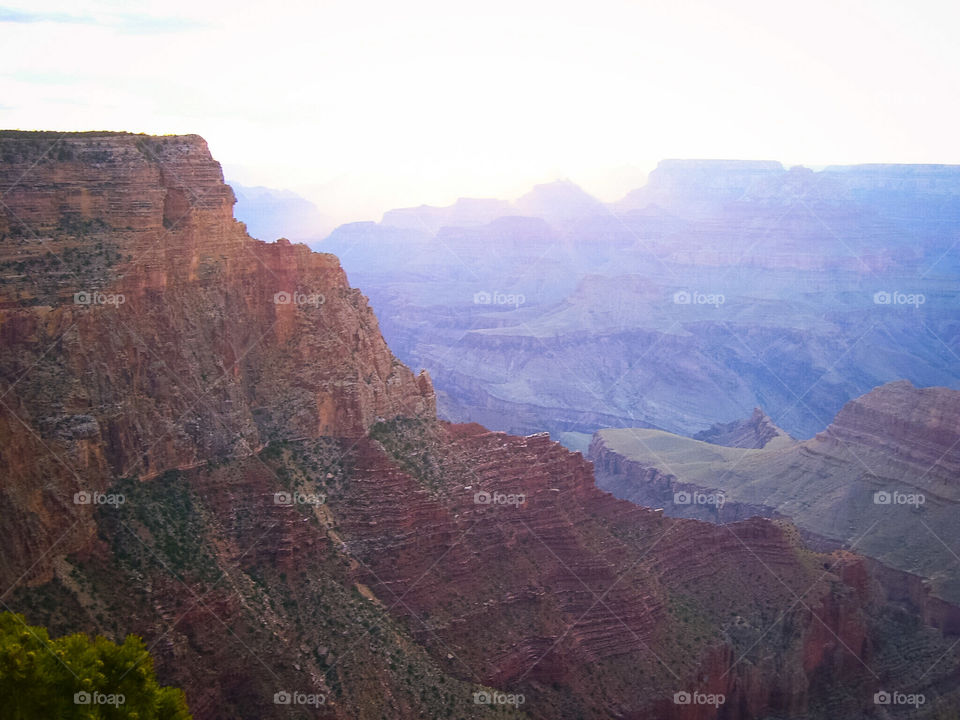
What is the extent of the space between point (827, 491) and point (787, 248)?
98340mm

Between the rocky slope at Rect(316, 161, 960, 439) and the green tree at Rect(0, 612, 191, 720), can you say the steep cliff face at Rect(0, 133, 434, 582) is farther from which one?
the rocky slope at Rect(316, 161, 960, 439)

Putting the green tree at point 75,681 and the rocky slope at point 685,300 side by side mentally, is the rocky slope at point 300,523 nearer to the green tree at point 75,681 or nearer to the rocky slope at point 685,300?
the green tree at point 75,681

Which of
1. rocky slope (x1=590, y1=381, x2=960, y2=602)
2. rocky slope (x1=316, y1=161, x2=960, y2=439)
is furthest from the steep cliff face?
rocky slope (x1=316, y1=161, x2=960, y2=439)

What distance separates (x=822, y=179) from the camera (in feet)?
601

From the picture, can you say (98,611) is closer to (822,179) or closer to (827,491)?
(827,491)

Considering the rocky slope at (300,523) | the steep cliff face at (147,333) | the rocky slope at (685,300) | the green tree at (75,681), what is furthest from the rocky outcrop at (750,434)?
the green tree at (75,681)

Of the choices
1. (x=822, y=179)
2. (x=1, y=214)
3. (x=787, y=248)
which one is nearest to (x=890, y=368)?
(x=787, y=248)

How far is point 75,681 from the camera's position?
79.4 feet

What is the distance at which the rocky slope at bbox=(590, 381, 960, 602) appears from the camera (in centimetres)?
7075

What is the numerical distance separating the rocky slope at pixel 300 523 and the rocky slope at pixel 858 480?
15.7 meters

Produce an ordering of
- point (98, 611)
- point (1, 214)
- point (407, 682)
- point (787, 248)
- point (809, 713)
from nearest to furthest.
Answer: point (98, 611) < point (1, 214) < point (407, 682) < point (809, 713) < point (787, 248)

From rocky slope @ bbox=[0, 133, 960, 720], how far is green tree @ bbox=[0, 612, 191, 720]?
10.3 m

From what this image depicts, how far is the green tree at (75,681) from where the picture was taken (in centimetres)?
2352

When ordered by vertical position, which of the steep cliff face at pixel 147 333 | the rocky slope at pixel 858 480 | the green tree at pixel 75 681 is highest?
the steep cliff face at pixel 147 333
